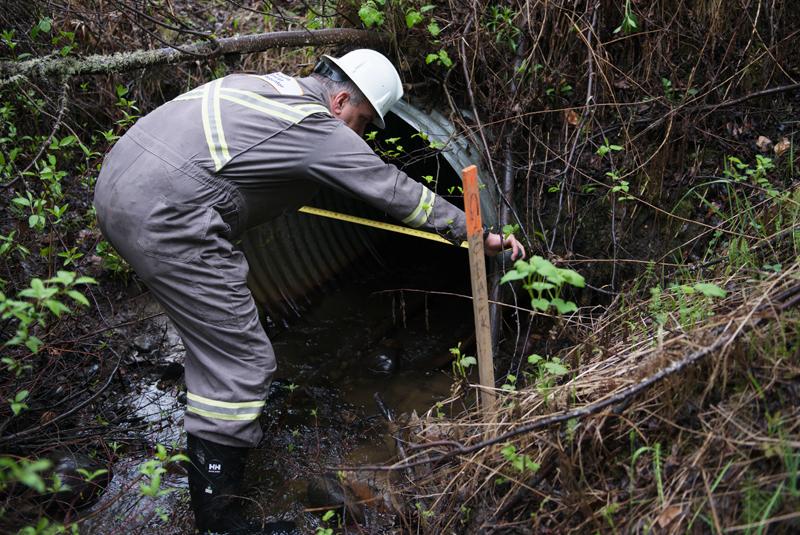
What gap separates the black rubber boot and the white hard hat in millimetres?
A: 1696

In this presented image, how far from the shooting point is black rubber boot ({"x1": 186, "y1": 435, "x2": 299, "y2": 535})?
108 inches

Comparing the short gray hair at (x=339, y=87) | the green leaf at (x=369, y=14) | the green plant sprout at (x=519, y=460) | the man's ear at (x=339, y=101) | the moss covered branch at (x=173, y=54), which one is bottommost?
the green plant sprout at (x=519, y=460)

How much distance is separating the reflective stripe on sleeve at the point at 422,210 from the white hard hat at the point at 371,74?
544mm

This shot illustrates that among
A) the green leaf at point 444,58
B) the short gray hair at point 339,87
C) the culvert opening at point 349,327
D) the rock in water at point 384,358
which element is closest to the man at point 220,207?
the short gray hair at point 339,87

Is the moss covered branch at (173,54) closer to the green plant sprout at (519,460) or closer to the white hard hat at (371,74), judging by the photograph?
the white hard hat at (371,74)

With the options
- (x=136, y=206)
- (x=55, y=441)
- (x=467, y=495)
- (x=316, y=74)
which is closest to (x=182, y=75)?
(x=316, y=74)

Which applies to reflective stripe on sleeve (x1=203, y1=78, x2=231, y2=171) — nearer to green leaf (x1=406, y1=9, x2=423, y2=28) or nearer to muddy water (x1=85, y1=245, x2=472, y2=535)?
green leaf (x1=406, y1=9, x2=423, y2=28)

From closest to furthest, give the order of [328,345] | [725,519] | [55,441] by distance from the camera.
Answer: [725,519] → [55,441] → [328,345]

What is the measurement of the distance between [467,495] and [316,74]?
6.53 feet

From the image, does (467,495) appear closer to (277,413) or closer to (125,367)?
(277,413)

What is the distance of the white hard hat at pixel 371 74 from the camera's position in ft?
9.75

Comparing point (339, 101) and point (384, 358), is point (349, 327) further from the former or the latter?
point (339, 101)

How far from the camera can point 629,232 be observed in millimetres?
3467

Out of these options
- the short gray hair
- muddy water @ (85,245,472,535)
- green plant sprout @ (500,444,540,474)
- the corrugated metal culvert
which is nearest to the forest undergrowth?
green plant sprout @ (500,444,540,474)
